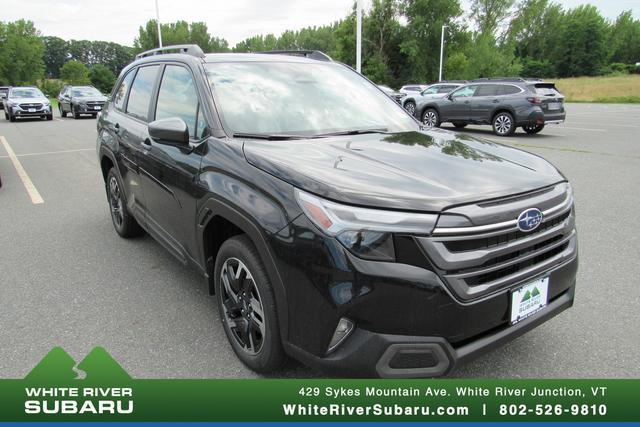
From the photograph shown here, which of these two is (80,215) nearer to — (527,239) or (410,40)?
(527,239)

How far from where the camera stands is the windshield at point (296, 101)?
9.73 ft

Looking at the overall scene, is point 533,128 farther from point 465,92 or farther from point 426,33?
point 426,33

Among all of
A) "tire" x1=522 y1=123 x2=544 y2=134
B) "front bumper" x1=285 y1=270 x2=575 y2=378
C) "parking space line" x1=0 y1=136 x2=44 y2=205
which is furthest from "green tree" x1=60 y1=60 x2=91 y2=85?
"front bumper" x1=285 y1=270 x2=575 y2=378

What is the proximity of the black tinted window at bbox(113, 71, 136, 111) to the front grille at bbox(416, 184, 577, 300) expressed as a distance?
365cm

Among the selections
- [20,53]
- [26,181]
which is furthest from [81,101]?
[20,53]

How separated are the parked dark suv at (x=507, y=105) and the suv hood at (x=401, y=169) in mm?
11846

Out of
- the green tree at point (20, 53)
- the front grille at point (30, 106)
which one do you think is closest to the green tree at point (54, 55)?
the green tree at point (20, 53)

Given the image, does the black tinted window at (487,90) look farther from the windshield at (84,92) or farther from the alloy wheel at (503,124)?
the windshield at (84,92)

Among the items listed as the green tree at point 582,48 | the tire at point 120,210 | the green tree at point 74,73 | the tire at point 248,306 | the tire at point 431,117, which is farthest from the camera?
the green tree at point 582,48

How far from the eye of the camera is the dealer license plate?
2.19 m

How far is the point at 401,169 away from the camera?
232 centimetres

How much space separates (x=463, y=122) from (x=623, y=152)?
6.26 meters

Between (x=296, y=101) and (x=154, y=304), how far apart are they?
5.91 feet

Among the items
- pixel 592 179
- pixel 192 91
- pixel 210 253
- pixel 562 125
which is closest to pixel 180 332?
pixel 210 253
